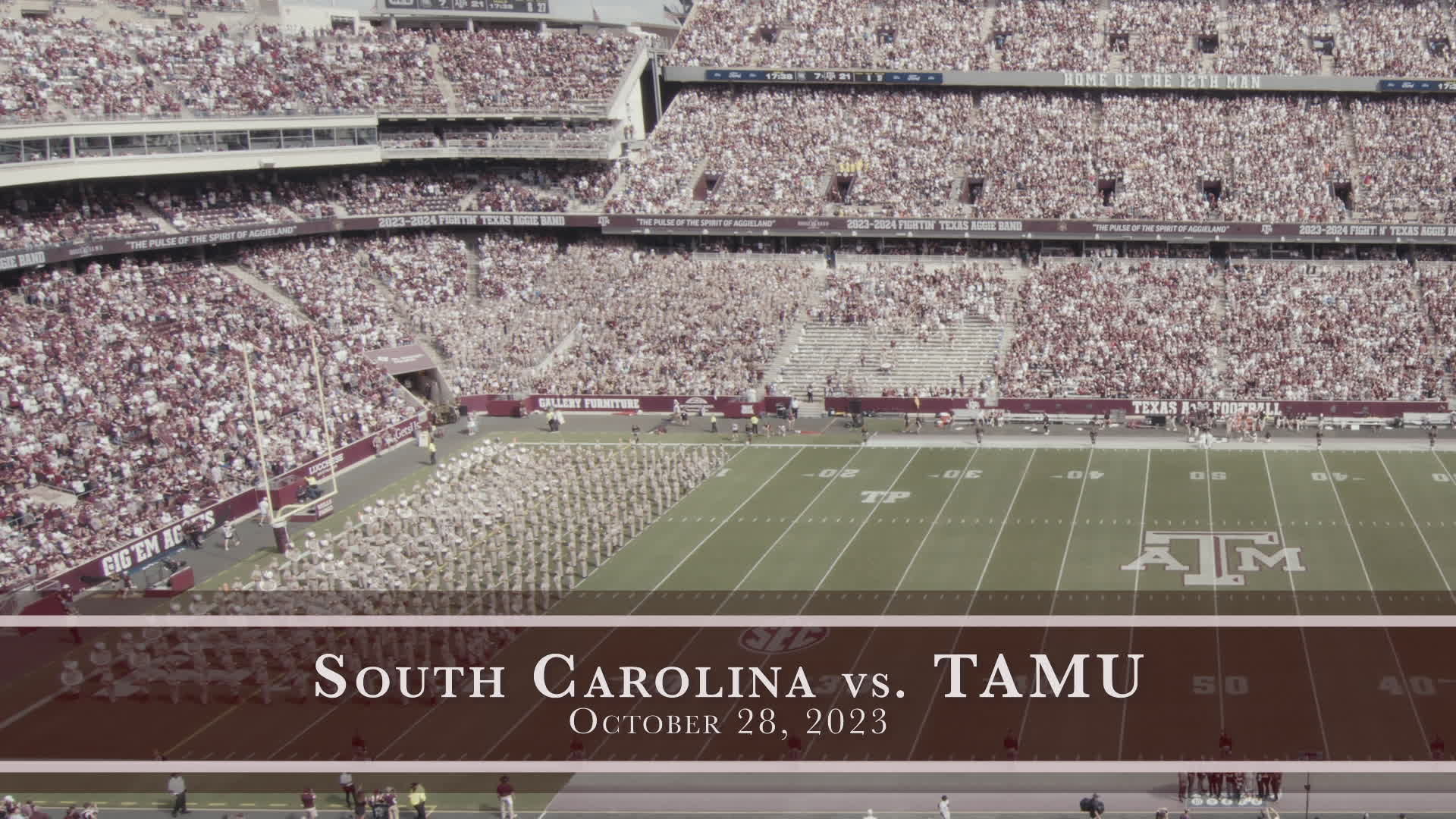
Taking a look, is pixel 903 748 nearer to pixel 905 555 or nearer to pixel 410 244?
pixel 905 555

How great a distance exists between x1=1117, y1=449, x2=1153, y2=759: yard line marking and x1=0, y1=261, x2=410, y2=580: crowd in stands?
20371 millimetres

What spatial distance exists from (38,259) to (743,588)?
24.6 meters

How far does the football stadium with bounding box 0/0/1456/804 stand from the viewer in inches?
916

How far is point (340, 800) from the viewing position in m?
21.4

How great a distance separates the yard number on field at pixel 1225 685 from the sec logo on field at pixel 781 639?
21.4ft

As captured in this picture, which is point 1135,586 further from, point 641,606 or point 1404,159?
point 1404,159

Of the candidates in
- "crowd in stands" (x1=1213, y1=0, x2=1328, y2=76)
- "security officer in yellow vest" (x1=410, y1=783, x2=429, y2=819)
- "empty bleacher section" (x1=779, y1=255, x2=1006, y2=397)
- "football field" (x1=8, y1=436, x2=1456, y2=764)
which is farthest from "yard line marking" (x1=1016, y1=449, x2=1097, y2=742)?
→ "crowd in stands" (x1=1213, y1=0, x2=1328, y2=76)

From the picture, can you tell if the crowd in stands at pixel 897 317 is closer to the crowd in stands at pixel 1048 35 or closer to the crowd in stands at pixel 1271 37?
the crowd in stands at pixel 1048 35

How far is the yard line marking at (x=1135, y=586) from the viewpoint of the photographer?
2240cm

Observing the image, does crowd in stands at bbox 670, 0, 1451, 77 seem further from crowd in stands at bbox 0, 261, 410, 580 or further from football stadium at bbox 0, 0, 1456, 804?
crowd in stands at bbox 0, 261, 410, 580

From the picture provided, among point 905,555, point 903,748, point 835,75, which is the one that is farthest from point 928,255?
point 903,748

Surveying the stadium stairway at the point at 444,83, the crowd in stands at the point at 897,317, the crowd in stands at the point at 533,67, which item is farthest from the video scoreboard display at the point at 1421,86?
the stadium stairway at the point at 444,83

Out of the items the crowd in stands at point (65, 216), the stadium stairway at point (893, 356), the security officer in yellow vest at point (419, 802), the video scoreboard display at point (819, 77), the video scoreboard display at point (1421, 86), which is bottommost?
the security officer in yellow vest at point (419, 802)

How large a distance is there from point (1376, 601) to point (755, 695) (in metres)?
12.3
